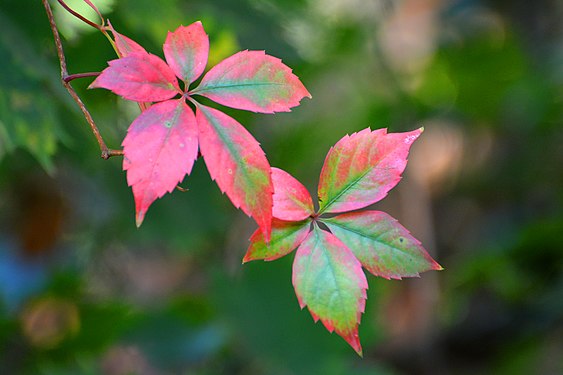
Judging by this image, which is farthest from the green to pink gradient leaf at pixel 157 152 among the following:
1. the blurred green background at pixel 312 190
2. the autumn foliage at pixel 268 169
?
the blurred green background at pixel 312 190

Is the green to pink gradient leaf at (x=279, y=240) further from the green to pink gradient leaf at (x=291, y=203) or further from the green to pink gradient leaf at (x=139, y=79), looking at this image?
the green to pink gradient leaf at (x=139, y=79)

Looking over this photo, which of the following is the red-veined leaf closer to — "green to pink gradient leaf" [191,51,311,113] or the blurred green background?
"green to pink gradient leaf" [191,51,311,113]

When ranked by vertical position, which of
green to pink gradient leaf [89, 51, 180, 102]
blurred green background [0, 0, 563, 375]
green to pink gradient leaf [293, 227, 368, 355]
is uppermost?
green to pink gradient leaf [89, 51, 180, 102]

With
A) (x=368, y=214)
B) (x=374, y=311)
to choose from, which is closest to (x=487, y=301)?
(x=374, y=311)

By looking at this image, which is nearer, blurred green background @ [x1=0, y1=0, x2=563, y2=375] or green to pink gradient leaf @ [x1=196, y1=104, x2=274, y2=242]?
green to pink gradient leaf @ [x1=196, y1=104, x2=274, y2=242]

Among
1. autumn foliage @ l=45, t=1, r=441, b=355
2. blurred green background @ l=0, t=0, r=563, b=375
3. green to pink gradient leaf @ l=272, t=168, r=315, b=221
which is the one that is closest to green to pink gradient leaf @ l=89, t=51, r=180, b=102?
autumn foliage @ l=45, t=1, r=441, b=355

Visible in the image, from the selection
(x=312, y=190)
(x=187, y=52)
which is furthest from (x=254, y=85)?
(x=312, y=190)

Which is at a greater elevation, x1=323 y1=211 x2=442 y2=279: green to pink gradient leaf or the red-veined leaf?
the red-veined leaf
